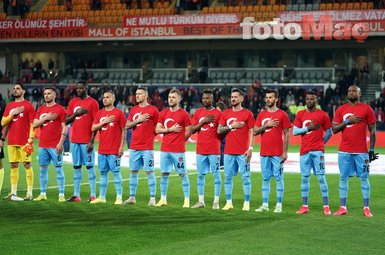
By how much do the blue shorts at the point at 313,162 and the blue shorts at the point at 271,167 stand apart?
1.39 ft

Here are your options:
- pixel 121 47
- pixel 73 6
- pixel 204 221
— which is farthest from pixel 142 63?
pixel 204 221

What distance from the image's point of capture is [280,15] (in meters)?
47.1

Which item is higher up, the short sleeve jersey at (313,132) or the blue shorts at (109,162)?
the short sleeve jersey at (313,132)

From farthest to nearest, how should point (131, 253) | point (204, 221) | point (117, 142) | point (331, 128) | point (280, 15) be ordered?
1. point (280, 15)
2. point (117, 142)
3. point (331, 128)
4. point (204, 221)
5. point (131, 253)

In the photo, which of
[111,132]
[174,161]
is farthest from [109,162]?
[174,161]

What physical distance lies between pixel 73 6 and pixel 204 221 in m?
39.8

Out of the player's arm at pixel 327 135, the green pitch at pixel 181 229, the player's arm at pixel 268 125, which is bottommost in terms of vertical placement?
the green pitch at pixel 181 229

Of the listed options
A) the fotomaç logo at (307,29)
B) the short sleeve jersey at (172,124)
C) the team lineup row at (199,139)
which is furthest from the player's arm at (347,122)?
the fotomaç logo at (307,29)

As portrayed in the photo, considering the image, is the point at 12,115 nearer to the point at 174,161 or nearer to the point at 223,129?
the point at 174,161

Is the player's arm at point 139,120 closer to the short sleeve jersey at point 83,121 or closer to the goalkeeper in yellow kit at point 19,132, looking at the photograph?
the short sleeve jersey at point 83,121

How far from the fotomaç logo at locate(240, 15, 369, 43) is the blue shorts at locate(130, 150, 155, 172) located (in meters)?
29.1

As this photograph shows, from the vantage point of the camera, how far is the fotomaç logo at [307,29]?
45.9 metres

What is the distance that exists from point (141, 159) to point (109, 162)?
636 millimetres

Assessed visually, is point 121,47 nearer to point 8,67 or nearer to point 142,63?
point 142,63
